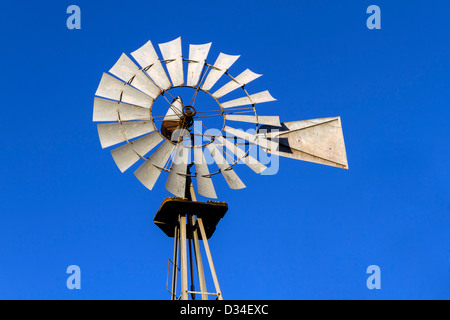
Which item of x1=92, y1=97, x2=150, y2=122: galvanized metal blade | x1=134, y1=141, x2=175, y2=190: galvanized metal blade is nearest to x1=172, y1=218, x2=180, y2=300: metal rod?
x1=134, y1=141, x2=175, y2=190: galvanized metal blade

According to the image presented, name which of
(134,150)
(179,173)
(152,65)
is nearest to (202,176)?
(179,173)

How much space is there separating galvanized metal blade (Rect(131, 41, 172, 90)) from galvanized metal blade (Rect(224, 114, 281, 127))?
4.37 feet

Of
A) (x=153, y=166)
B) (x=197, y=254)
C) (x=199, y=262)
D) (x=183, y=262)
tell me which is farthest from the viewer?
(x=153, y=166)

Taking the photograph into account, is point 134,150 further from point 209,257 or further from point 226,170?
point 209,257

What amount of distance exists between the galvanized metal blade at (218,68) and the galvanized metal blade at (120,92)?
1126 mm

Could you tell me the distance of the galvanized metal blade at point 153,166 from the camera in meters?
10.7

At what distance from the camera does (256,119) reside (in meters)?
11.6

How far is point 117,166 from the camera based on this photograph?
10.6m

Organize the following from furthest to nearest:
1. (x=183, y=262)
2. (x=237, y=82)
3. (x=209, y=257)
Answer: (x=237, y=82), (x=209, y=257), (x=183, y=262)

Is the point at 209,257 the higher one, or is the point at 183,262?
the point at 209,257

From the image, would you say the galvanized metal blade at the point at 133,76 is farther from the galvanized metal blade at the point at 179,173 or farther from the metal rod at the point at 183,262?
the metal rod at the point at 183,262

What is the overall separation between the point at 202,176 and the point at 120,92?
2118 millimetres
